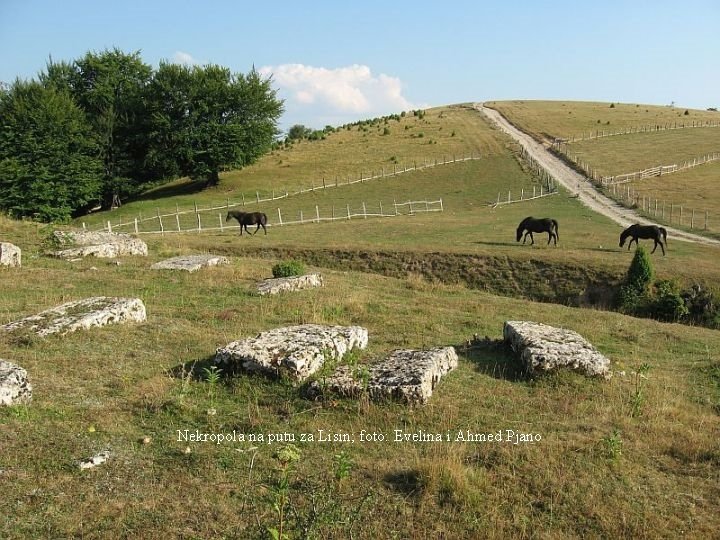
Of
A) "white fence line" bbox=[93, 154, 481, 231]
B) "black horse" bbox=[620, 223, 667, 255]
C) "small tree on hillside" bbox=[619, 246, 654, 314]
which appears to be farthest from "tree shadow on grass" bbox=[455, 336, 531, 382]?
"white fence line" bbox=[93, 154, 481, 231]

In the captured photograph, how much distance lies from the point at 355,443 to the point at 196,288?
949 cm

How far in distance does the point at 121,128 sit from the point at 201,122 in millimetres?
8288

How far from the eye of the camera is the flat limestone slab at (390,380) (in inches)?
304

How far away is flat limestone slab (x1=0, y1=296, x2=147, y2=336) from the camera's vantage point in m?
9.78

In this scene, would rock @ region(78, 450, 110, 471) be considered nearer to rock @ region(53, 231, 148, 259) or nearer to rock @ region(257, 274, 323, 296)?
rock @ region(257, 274, 323, 296)

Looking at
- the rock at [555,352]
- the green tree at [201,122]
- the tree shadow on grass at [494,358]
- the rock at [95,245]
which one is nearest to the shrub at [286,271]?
the rock at [95,245]

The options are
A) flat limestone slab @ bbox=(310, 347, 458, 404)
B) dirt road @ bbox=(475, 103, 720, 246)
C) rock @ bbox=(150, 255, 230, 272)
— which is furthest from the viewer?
dirt road @ bbox=(475, 103, 720, 246)

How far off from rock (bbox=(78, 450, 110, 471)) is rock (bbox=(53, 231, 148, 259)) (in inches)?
567

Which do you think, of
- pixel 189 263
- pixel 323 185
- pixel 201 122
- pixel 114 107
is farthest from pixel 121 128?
pixel 189 263

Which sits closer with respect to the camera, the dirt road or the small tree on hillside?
the small tree on hillside

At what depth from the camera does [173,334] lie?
1059 cm

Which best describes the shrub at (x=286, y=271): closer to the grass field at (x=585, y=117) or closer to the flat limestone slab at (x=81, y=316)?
the flat limestone slab at (x=81, y=316)

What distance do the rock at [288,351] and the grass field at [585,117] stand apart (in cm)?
8226

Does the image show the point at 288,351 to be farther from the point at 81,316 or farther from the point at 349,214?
the point at 349,214
